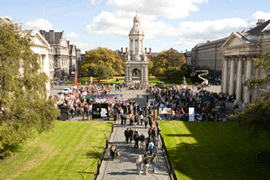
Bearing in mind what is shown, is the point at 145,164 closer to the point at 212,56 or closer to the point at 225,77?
the point at 225,77

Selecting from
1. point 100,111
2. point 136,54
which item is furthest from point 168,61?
point 100,111

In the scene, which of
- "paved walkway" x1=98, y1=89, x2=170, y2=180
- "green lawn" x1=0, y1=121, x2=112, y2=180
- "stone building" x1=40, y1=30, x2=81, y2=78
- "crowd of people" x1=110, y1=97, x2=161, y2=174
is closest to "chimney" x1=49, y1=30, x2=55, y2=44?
"stone building" x1=40, y1=30, x2=81, y2=78

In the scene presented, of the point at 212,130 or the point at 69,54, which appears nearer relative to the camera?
the point at 212,130

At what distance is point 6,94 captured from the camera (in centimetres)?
1445

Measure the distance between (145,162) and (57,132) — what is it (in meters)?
11.6

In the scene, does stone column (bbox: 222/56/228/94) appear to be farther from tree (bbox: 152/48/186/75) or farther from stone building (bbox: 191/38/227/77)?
tree (bbox: 152/48/186/75)

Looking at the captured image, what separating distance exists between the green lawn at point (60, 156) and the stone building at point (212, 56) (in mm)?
A: 70324

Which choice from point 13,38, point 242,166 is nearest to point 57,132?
point 13,38

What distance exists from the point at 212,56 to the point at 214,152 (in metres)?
79.9

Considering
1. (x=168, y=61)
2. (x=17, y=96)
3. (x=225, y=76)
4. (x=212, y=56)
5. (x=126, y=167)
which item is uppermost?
(x=212, y=56)

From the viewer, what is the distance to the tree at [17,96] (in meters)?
14.3

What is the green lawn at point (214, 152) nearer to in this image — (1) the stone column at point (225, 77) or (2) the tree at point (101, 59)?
(1) the stone column at point (225, 77)

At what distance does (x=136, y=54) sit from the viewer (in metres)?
70.1

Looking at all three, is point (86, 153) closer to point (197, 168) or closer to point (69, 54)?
point (197, 168)
